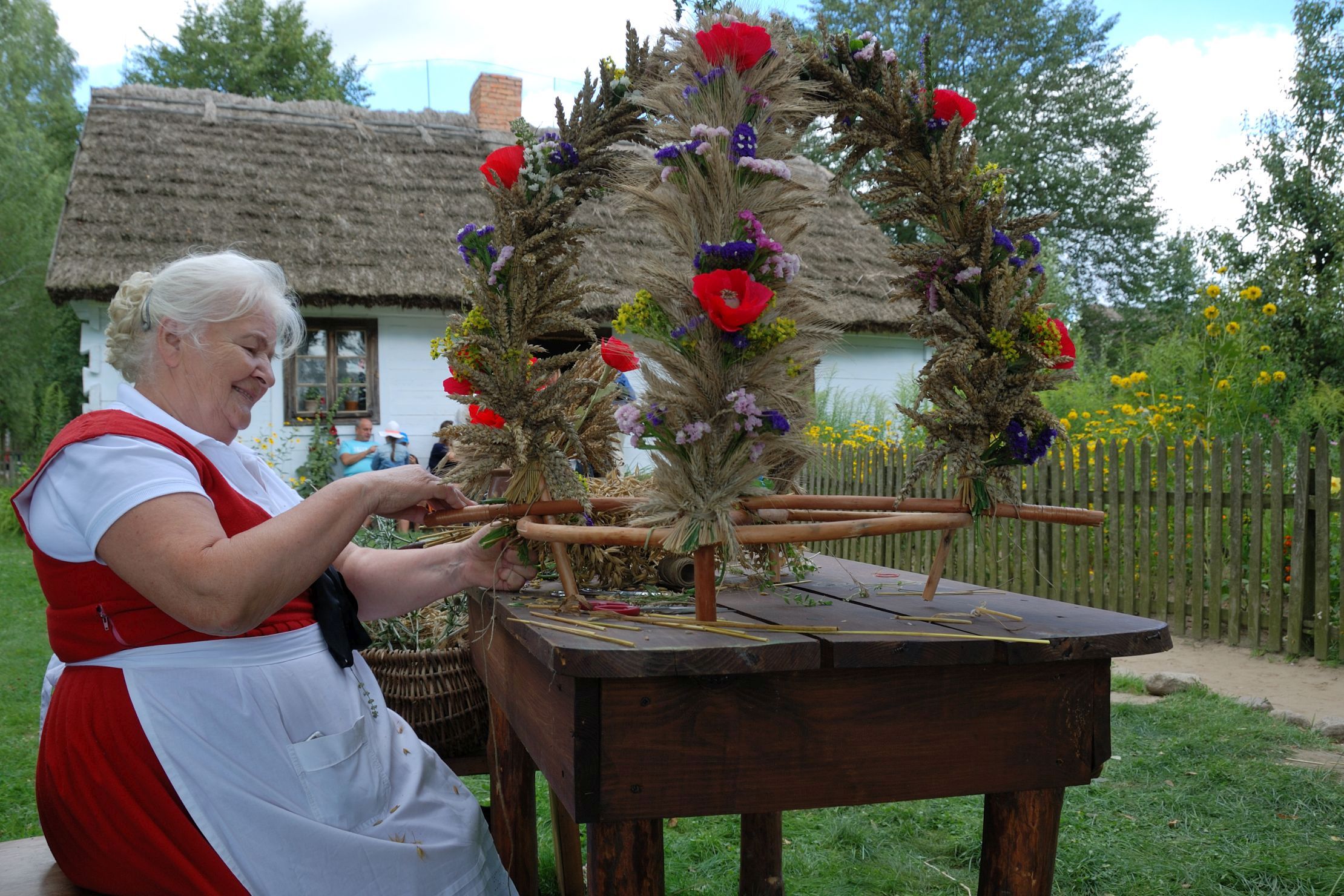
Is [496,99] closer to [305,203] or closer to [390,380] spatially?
[305,203]

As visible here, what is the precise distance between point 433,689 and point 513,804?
1.36 feet

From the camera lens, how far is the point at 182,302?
1.95m

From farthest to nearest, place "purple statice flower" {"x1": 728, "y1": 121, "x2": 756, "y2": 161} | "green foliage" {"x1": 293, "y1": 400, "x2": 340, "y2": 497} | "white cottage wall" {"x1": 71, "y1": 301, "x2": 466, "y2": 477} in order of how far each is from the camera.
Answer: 1. "white cottage wall" {"x1": 71, "y1": 301, "x2": 466, "y2": 477}
2. "green foliage" {"x1": 293, "y1": 400, "x2": 340, "y2": 497}
3. "purple statice flower" {"x1": 728, "y1": 121, "x2": 756, "y2": 161}

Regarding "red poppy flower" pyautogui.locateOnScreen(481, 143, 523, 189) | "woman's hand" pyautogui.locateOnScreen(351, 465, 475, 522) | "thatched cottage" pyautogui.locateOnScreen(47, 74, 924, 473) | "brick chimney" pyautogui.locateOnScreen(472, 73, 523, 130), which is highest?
"brick chimney" pyautogui.locateOnScreen(472, 73, 523, 130)

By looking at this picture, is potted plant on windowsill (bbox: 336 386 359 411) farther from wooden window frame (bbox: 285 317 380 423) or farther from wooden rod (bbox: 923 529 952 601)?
wooden rod (bbox: 923 529 952 601)

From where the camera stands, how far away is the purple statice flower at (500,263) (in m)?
1.85

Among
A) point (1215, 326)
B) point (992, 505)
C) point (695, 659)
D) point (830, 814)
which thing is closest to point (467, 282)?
point (695, 659)

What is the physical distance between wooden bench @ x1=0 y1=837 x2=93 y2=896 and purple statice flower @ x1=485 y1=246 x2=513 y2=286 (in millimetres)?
1290

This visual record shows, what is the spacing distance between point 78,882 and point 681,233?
1.55 m

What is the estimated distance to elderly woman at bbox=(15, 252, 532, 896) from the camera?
1648mm

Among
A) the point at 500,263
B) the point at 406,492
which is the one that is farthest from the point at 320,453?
the point at 500,263

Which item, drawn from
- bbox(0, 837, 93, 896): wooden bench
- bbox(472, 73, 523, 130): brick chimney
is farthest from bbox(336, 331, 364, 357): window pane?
bbox(0, 837, 93, 896): wooden bench

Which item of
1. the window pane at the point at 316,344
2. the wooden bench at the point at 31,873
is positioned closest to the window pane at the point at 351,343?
the window pane at the point at 316,344

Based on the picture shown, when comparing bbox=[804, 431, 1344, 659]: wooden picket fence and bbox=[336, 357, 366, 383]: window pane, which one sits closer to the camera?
bbox=[804, 431, 1344, 659]: wooden picket fence
